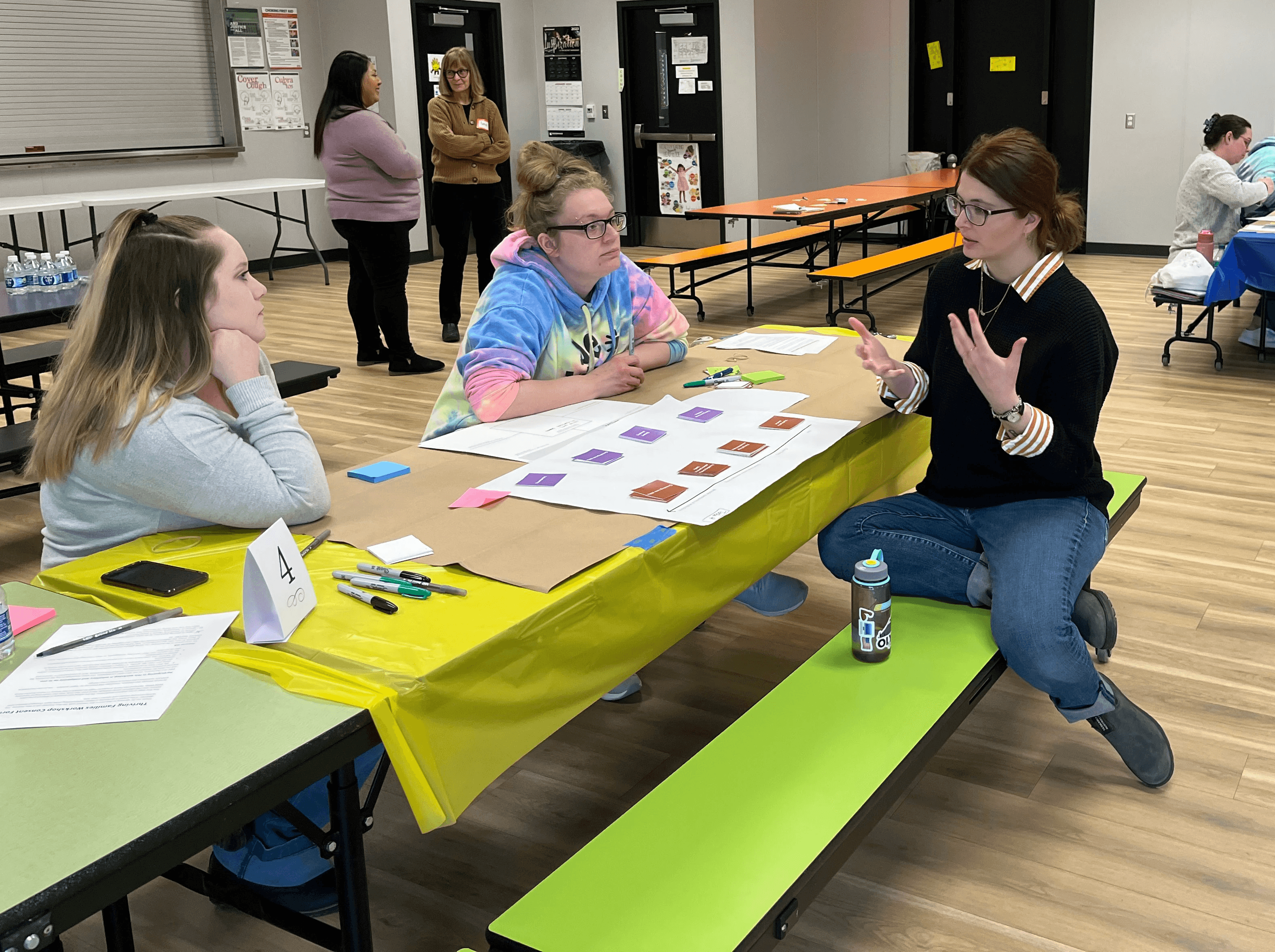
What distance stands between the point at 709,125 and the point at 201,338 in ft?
29.1

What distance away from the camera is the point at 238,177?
30.9 feet

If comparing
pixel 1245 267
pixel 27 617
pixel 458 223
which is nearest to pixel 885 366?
pixel 27 617

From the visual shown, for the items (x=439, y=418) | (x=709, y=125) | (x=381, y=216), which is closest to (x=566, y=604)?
(x=439, y=418)

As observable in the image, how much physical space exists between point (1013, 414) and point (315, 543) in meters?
1.15

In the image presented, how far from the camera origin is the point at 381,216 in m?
5.51

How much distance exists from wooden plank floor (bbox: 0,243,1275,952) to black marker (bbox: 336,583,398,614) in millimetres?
517

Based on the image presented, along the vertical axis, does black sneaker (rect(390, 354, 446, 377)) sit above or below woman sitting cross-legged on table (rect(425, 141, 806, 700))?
below

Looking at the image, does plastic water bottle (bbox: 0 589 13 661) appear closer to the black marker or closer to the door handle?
the black marker

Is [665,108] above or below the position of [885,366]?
above

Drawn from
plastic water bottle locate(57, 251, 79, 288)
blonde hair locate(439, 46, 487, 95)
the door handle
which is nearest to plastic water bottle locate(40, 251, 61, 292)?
plastic water bottle locate(57, 251, 79, 288)

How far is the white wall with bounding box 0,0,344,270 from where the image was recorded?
A: 26.9 ft

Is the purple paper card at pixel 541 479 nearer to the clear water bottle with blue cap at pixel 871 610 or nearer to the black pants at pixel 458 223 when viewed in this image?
the clear water bottle with blue cap at pixel 871 610

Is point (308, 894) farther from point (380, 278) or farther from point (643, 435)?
point (380, 278)

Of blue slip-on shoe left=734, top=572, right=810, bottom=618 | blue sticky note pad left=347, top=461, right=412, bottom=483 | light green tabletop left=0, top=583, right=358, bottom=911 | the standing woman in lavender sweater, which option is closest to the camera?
light green tabletop left=0, top=583, right=358, bottom=911
